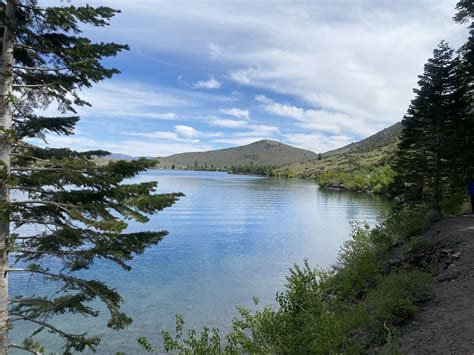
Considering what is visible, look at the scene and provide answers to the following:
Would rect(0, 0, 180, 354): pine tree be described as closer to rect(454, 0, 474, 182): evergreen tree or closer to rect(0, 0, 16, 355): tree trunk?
rect(0, 0, 16, 355): tree trunk

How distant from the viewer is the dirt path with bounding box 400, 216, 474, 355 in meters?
8.92

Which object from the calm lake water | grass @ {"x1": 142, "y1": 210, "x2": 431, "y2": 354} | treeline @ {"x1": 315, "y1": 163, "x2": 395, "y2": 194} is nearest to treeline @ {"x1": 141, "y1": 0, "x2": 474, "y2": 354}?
grass @ {"x1": 142, "y1": 210, "x2": 431, "y2": 354}

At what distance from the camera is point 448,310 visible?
10.6m

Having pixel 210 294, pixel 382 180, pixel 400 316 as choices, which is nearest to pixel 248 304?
pixel 210 294

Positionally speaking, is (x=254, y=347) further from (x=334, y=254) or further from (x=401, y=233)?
(x=334, y=254)

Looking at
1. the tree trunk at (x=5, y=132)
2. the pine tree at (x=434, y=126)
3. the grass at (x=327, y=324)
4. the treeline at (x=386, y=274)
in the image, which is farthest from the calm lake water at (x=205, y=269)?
the pine tree at (x=434, y=126)

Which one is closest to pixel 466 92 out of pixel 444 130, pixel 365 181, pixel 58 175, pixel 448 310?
pixel 444 130

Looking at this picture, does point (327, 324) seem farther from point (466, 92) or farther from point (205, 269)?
point (466, 92)

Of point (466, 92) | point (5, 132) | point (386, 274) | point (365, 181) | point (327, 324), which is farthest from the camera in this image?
point (365, 181)

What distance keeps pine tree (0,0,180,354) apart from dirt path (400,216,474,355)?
23.8 ft

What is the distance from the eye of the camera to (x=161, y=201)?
352 inches

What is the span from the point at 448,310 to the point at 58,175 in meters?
10.9

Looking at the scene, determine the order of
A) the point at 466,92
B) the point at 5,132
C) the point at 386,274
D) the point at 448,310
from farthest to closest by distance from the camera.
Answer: the point at 466,92
the point at 386,274
the point at 448,310
the point at 5,132

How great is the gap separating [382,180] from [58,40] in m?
102
